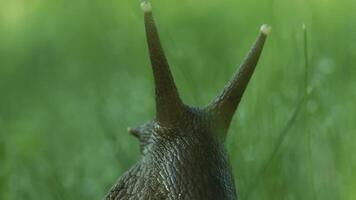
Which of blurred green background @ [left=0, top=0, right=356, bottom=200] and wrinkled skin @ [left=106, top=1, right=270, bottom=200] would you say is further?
blurred green background @ [left=0, top=0, right=356, bottom=200]

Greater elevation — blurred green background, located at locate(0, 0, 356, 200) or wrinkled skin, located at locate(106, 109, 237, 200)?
wrinkled skin, located at locate(106, 109, 237, 200)

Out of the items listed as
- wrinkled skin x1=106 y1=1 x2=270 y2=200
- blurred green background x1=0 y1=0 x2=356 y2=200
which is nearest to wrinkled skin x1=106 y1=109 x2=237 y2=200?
wrinkled skin x1=106 y1=1 x2=270 y2=200

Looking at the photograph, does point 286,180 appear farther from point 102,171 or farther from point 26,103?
point 26,103

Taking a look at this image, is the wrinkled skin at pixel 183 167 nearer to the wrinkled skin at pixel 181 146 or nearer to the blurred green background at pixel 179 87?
the wrinkled skin at pixel 181 146

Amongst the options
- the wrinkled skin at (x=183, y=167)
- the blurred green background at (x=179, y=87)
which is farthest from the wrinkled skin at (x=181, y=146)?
the blurred green background at (x=179, y=87)

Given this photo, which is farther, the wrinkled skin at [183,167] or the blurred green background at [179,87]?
the blurred green background at [179,87]

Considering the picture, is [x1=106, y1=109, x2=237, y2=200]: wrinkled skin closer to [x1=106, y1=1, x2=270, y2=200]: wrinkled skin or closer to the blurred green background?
[x1=106, y1=1, x2=270, y2=200]: wrinkled skin
